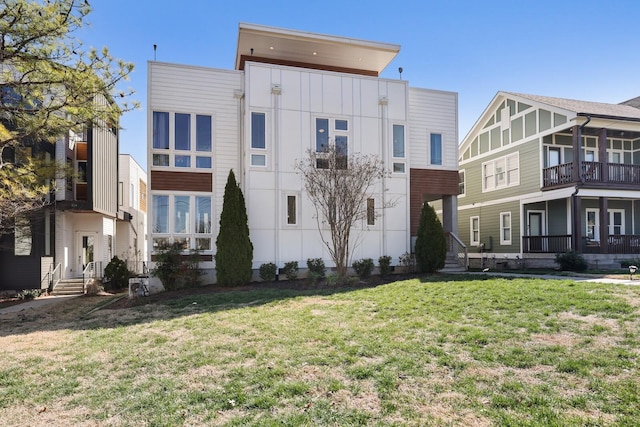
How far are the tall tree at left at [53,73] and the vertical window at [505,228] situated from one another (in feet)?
62.2

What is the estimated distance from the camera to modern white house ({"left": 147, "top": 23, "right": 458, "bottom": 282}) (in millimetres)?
14617

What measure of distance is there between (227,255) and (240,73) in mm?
6888

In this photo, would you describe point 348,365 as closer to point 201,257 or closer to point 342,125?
point 201,257

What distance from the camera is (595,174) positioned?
58.0ft

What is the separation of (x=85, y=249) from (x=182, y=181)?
8.32m

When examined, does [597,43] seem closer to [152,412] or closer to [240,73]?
[240,73]

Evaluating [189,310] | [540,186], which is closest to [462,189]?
[540,186]

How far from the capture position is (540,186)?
19500 mm

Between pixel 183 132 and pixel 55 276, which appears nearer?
pixel 183 132

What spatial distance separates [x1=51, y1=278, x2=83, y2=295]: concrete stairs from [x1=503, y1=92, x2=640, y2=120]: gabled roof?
21618 millimetres

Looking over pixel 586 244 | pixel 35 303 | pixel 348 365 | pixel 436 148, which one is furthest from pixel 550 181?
pixel 35 303

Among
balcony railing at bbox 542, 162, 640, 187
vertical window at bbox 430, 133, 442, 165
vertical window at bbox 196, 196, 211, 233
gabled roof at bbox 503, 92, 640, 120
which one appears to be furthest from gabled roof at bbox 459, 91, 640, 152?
vertical window at bbox 196, 196, 211, 233

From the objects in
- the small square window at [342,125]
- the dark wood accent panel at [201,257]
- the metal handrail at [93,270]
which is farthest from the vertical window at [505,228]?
the metal handrail at [93,270]

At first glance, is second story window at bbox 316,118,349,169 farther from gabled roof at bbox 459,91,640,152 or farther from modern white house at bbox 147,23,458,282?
gabled roof at bbox 459,91,640,152
